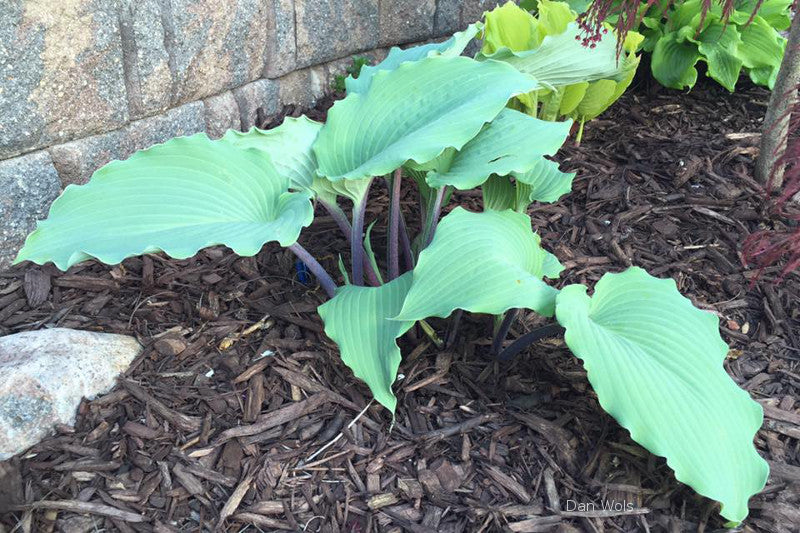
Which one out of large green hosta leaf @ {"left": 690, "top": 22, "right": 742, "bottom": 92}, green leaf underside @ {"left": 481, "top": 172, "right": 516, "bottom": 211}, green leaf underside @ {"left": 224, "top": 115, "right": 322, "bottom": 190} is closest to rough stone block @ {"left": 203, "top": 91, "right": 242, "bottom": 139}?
green leaf underside @ {"left": 224, "top": 115, "right": 322, "bottom": 190}

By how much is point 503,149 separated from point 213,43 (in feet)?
3.95

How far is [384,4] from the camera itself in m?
3.05

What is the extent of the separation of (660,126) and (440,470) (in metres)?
2.00

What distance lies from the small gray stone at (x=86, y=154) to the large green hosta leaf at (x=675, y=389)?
4.89 ft

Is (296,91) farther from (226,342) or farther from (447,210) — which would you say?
(226,342)

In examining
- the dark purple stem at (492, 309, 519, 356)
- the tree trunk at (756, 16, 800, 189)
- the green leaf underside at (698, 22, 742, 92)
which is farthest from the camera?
the green leaf underside at (698, 22, 742, 92)

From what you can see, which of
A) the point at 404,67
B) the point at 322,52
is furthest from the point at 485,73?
the point at 322,52

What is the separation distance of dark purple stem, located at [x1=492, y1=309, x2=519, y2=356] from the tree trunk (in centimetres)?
119

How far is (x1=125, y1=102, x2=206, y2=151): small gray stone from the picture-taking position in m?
2.21

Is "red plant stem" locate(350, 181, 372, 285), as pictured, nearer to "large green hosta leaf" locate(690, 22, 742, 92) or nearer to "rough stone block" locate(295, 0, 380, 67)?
"rough stone block" locate(295, 0, 380, 67)

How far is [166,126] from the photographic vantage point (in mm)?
2297

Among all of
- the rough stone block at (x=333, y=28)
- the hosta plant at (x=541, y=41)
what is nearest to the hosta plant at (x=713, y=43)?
the hosta plant at (x=541, y=41)

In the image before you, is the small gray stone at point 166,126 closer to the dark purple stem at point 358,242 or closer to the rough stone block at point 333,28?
Answer: the rough stone block at point 333,28

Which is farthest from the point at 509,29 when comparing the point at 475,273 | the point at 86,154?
the point at 86,154
